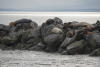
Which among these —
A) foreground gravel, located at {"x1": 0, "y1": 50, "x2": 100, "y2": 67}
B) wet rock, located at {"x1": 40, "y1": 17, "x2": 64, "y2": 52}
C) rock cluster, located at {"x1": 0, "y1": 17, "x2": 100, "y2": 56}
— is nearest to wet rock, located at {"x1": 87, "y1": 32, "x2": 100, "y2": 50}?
rock cluster, located at {"x1": 0, "y1": 17, "x2": 100, "y2": 56}

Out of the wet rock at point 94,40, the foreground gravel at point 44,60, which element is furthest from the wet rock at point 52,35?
the wet rock at point 94,40

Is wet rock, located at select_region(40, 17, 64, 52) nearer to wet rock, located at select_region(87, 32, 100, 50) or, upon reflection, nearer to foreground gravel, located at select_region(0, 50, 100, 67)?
foreground gravel, located at select_region(0, 50, 100, 67)

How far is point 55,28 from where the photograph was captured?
21.8m

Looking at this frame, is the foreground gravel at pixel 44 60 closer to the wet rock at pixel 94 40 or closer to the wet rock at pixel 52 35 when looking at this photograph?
the wet rock at pixel 52 35

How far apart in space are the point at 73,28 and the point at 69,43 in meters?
3.21

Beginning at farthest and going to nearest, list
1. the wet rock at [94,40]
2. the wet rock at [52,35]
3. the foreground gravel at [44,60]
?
1. the wet rock at [52,35]
2. the wet rock at [94,40]
3. the foreground gravel at [44,60]

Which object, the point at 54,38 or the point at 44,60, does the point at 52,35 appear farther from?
the point at 44,60

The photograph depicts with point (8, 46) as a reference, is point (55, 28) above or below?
above

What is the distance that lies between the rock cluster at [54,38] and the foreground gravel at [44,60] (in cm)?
103

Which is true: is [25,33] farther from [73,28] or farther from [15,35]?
[73,28]

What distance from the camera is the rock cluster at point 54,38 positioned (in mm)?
19558

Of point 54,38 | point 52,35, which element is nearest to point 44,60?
point 54,38

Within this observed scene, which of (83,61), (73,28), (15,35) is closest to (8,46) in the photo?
(15,35)

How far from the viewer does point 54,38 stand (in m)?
20.5
